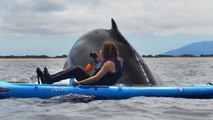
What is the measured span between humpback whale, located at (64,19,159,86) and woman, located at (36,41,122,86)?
53.8 inches

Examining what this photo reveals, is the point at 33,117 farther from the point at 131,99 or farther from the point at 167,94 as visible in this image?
the point at 167,94

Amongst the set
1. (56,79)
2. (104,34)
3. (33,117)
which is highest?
(104,34)

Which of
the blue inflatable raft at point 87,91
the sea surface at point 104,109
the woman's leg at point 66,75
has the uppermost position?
the woman's leg at point 66,75

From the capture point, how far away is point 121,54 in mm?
14914

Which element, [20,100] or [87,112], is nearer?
[87,112]

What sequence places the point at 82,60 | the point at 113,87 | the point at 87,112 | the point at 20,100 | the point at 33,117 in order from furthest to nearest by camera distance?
the point at 82,60, the point at 113,87, the point at 20,100, the point at 87,112, the point at 33,117

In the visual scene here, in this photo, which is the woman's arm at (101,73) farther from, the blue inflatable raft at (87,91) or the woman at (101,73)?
the blue inflatable raft at (87,91)

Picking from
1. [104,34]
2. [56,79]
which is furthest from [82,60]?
[56,79]

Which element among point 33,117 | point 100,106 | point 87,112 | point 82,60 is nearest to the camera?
point 33,117

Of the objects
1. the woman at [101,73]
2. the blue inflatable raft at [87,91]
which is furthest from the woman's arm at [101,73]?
the blue inflatable raft at [87,91]

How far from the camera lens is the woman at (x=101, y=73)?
12031 millimetres

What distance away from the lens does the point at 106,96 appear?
11766mm

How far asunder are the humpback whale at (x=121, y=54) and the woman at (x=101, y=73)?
137cm

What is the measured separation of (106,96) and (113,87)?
350mm
